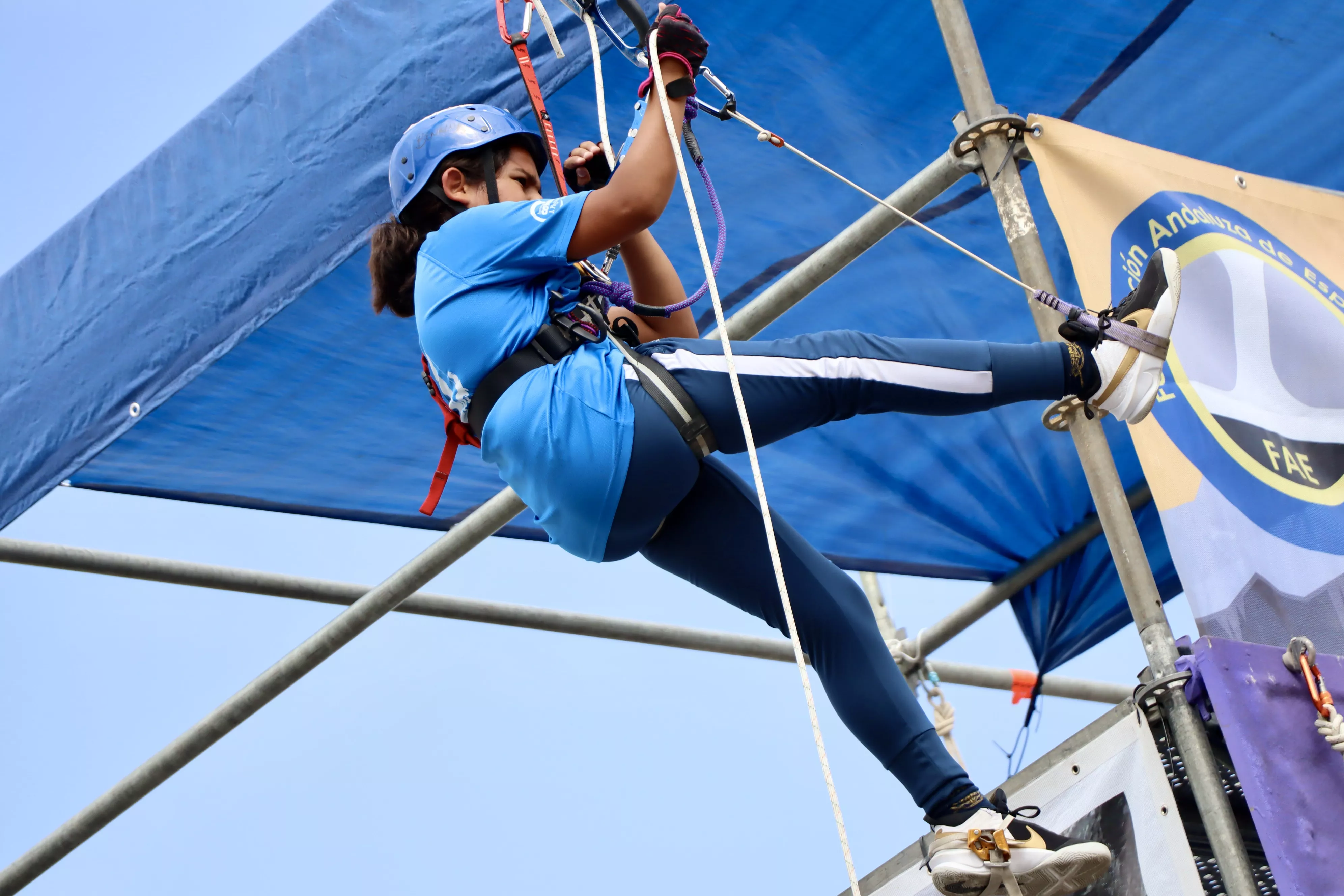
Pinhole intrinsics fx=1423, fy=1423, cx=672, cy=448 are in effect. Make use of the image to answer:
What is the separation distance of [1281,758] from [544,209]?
1284 millimetres

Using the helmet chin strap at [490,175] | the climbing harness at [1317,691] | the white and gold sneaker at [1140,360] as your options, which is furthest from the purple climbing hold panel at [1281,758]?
the helmet chin strap at [490,175]

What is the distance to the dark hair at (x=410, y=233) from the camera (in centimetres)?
228

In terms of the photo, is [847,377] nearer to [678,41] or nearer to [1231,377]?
[678,41]

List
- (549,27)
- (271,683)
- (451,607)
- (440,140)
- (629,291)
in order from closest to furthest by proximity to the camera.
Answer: (629,291) < (440,140) < (549,27) < (271,683) < (451,607)

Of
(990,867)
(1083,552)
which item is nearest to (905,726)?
(990,867)

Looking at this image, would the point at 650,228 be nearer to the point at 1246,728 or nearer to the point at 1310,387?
the point at 1310,387

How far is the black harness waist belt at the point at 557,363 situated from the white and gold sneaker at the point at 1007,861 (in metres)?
0.63

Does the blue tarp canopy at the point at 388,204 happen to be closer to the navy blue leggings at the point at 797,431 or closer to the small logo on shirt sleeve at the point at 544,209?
the small logo on shirt sleeve at the point at 544,209

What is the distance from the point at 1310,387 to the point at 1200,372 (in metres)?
0.25

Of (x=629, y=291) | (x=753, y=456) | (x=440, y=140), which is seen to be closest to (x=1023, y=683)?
(x=629, y=291)

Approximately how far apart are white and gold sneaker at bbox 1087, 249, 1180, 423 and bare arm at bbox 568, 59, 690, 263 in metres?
0.67

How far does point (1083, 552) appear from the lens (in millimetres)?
4406

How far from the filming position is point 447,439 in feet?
7.25

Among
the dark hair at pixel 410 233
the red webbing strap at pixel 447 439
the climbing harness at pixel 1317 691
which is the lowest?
the climbing harness at pixel 1317 691
